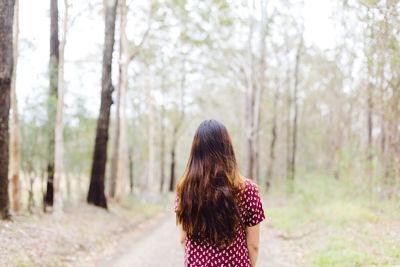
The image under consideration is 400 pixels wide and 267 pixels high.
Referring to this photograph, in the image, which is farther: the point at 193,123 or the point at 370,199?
Result: the point at 193,123

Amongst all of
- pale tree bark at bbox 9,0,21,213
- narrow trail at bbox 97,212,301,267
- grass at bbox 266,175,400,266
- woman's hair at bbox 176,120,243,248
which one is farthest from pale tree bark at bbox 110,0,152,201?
woman's hair at bbox 176,120,243,248

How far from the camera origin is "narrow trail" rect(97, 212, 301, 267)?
7293 mm

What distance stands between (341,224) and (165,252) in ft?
15.1

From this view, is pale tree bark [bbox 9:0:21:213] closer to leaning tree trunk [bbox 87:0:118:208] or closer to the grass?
leaning tree trunk [bbox 87:0:118:208]

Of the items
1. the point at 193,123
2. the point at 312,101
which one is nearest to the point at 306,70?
the point at 312,101

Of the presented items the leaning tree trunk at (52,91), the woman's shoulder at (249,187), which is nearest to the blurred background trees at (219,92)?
the leaning tree trunk at (52,91)

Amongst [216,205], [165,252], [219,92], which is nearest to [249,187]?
[216,205]

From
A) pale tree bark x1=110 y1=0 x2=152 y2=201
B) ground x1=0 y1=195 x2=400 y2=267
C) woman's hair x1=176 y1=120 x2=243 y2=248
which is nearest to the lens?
woman's hair x1=176 y1=120 x2=243 y2=248

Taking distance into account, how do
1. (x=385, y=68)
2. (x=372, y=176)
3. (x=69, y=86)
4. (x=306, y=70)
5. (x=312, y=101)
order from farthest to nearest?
(x=312, y=101) → (x=306, y=70) → (x=69, y=86) → (x=372, y=176) → (x=385, y=68)

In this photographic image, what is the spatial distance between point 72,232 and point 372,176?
9.20 m

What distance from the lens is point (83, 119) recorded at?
622 inches

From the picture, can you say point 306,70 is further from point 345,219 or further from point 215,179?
point 215,179

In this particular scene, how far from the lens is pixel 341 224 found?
892 centimetres

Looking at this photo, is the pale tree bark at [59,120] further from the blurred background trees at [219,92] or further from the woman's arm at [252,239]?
the woman's arm at [252,239]
